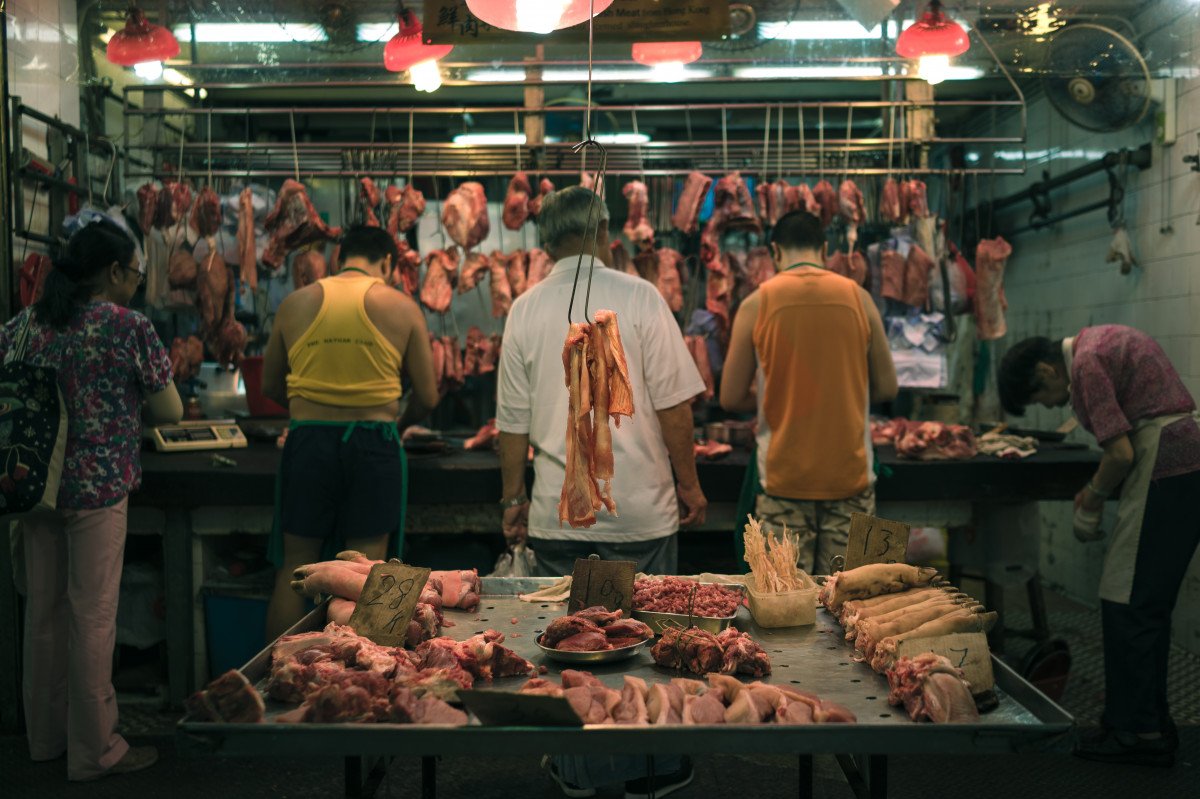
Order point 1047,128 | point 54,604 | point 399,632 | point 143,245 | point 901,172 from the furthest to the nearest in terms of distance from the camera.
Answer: point 1047,128 → point 143,245 → point 901,172 → point 54,604 → point 399,632

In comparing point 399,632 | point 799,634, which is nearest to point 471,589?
point 399,632

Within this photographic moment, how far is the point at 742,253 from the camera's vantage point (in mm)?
6695

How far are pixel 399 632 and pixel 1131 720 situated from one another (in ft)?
11.0

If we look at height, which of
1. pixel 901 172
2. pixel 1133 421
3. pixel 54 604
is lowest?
pixel 54 604

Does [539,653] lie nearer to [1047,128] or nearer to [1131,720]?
[1131,720]

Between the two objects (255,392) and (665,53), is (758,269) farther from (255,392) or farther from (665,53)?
(255,392)

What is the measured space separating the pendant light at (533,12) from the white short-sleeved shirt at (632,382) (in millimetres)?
951

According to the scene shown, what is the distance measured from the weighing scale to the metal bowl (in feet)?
12.1

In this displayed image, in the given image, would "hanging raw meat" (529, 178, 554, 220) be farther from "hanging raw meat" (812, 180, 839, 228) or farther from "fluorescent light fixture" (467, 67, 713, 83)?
"hanging raw meat" (812, 180, 839, 228)

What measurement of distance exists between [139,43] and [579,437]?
400 cm

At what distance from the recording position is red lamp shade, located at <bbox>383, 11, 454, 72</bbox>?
530 centimetres

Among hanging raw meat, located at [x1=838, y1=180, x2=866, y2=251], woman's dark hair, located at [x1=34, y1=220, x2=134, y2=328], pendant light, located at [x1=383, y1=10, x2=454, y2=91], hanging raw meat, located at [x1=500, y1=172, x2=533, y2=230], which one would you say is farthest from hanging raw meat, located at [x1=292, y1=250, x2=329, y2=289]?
hanging raw meat, located at [x1=838, y1=180, x2=866, y2=251]

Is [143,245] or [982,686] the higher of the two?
[143,245]

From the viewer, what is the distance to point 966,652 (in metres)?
2.17
